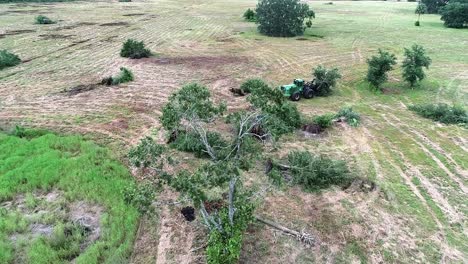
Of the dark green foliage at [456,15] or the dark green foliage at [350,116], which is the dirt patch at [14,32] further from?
the dark green foliage at [456,15]

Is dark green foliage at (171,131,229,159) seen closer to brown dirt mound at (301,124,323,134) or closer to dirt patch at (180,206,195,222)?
dirt patch at (180,206,195,222)

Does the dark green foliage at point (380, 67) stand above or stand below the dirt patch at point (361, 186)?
above

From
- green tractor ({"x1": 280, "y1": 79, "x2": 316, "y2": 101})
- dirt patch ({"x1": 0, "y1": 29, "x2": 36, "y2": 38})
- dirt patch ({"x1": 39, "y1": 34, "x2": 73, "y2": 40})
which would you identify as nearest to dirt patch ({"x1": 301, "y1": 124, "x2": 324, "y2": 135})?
green tractor ({"x1": 280, "y1": 79, "x2": 316, "y2": 101})

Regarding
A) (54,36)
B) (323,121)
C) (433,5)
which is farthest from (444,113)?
(433,5)

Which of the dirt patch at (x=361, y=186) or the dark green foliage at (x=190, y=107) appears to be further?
the dirt patch at (x=361, y=186)

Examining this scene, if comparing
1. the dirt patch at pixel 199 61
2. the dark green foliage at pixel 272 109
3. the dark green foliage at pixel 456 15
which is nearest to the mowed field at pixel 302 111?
the dirt patch at pixel 199 61

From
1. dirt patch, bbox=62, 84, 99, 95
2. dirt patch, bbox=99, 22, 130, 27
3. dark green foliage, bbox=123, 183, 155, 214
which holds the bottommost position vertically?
dirt patch, bbox=62, 84, 99, 95

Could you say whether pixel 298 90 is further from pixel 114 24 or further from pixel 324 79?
pixel 114 24
